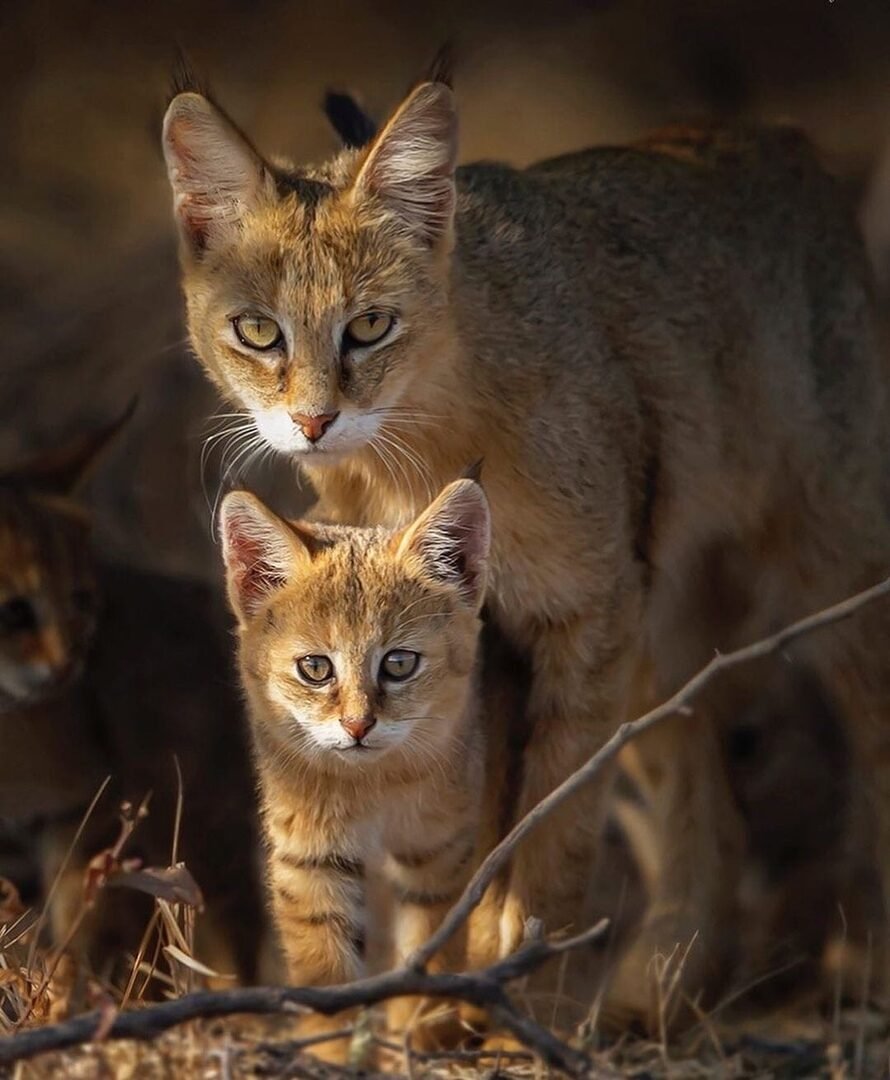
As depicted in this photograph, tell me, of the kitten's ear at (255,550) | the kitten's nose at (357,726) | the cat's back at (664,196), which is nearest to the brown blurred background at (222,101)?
the cat's back at (664,196)

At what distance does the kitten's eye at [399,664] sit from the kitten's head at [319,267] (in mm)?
432

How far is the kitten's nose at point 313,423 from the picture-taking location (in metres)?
4.07

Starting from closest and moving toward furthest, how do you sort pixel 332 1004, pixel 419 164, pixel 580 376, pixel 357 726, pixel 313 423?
pixel 332 1004
pixel 357 726
pixel 313 423
pixel 419 164
pixel 580 376

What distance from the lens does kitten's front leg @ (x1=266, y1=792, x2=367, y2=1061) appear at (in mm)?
4188

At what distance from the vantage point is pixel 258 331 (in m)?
4.27

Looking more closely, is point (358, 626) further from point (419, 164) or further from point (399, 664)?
point (419, 164)

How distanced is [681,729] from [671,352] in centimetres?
148

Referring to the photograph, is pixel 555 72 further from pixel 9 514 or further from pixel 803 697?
pixel 9 514

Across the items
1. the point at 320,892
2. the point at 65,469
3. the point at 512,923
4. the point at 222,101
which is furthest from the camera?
the point at 222,101

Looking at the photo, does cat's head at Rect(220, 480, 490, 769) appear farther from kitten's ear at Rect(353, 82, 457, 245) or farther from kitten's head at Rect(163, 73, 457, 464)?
kitten's ear at Rect(353, 82, 457, 245)

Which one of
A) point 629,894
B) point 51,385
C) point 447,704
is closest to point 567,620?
point 447,704

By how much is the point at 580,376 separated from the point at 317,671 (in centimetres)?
104

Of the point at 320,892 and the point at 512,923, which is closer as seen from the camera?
the point at 320,892

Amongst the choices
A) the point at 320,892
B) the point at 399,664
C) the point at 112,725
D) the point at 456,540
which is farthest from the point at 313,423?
the point at 112,725
